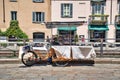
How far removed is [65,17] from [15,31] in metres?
6.51

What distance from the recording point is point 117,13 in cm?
3316

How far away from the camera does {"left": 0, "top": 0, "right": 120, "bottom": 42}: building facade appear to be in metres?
33.1

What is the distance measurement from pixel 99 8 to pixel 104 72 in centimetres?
2245

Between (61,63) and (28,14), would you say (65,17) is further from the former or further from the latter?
(61,63)

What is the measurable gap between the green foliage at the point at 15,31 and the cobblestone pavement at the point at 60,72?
19.8m

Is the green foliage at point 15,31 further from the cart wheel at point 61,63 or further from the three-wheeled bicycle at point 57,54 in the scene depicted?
the cart wheel at point 61,63

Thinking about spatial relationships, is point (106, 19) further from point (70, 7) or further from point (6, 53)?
point (6, 53)

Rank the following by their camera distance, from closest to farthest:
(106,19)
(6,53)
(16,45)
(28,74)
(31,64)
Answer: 1. (28,74)
2. (31,64)
3. (6,53)
4. (16,45)
5. (106,19)

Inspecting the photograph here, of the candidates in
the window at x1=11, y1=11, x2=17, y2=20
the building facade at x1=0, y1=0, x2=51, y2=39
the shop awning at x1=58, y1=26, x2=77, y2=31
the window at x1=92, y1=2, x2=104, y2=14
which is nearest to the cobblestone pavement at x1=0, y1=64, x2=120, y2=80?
the shop awning at x1=58, y1=26, x2=77, y2=31

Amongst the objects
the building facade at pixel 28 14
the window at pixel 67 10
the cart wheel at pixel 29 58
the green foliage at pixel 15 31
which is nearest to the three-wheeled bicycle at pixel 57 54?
the cart wheel at pixel 29 58

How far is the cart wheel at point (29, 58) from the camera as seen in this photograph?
1309 cm

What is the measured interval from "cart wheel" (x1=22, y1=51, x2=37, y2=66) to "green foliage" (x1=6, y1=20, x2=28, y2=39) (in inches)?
787

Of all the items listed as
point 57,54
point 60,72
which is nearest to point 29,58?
point 57,54

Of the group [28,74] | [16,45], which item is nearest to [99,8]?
[16,45]
